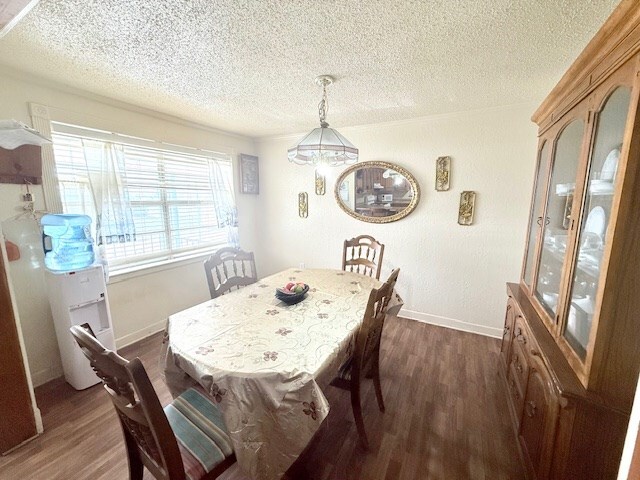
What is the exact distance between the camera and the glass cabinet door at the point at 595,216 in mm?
1026

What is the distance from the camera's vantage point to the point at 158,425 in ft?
2.70

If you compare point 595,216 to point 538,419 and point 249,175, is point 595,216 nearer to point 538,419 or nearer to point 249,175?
point 538,419

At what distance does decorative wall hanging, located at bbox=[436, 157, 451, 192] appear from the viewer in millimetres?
2695

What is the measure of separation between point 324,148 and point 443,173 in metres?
1.62

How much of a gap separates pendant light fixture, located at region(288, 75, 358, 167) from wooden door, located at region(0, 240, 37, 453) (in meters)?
1.73

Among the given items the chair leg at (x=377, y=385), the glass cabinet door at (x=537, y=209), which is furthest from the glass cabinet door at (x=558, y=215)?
the chair leg at (x=377, y=385)

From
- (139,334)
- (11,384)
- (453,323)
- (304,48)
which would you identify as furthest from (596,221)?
(139,334)

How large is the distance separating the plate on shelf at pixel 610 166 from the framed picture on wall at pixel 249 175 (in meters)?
3.47

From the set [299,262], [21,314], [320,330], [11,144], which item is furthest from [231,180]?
[320,330]

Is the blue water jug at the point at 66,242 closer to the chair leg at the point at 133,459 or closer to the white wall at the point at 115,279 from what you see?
the white wall at the point at 115,279

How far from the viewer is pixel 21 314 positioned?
188 centimetres

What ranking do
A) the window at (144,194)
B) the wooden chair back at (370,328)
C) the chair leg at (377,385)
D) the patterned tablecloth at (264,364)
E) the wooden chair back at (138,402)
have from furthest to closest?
the window at (144,194), the chair leg at (377,385), the wooden chair back at (370,328), the patterned tablecloth at (264,364), the wooden chair back at (138,402)

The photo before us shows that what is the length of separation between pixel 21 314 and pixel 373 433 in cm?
258

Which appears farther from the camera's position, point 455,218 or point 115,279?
point 455,218
